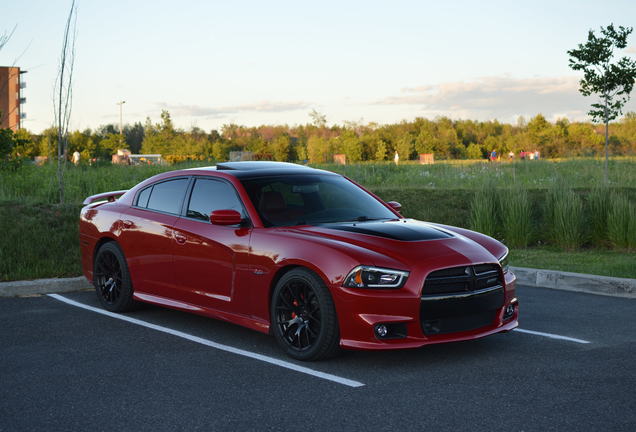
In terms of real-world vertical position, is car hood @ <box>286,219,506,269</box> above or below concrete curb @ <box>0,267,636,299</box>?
above

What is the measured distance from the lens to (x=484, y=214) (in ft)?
47.3

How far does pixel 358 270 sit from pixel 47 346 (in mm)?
2955

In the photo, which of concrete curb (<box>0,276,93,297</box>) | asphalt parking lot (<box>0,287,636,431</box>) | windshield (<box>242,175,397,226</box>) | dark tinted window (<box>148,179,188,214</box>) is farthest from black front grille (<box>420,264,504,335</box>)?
concrete curb (<box>0,276,93,297</box>)

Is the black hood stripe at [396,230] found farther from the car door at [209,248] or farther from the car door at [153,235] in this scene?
the car door at [153,235]

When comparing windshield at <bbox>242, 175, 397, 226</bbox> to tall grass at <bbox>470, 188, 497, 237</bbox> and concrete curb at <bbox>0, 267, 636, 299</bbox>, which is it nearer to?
concrete curb at <bbox>0, 267, 636, 299</bbox>

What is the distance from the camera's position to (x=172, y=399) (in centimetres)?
502

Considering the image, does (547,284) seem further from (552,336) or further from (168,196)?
(168,196)

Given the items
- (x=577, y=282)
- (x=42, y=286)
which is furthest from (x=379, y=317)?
(x=42, y=286)

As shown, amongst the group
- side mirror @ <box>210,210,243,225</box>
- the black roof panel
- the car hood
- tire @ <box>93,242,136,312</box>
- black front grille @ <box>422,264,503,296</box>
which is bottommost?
tire @ <box>93,242,136,312</box>

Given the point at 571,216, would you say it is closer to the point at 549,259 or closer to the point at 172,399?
the point at 549,259

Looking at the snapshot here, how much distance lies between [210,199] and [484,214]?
8.31 meters

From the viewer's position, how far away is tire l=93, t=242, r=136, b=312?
8.06m

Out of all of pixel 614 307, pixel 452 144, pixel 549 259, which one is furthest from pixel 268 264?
pixel 452 144

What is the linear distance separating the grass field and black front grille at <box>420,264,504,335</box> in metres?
4.65
